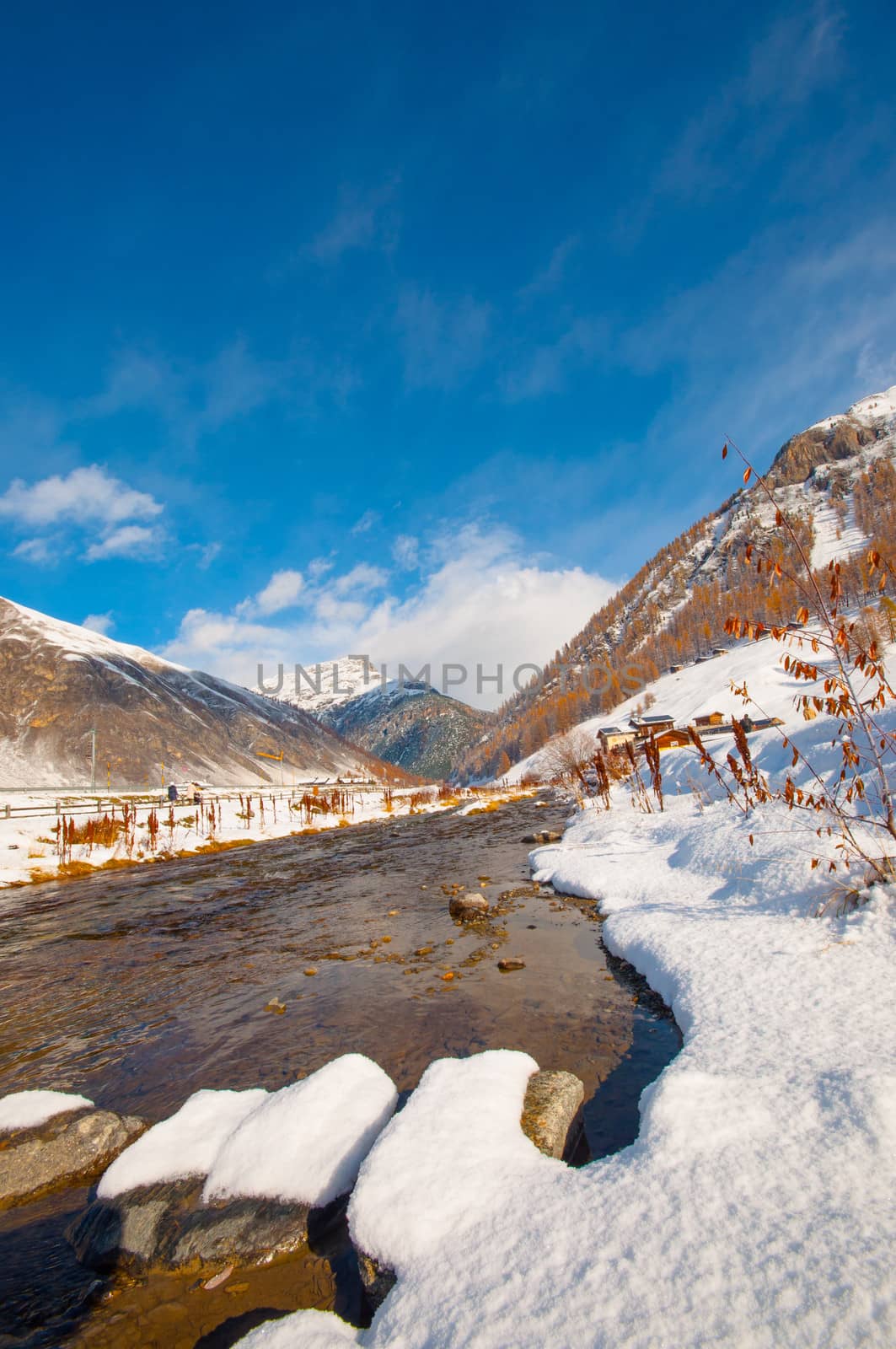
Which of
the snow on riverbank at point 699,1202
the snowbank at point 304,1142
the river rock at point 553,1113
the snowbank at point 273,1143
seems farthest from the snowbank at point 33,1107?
the river rock at point 553,1113

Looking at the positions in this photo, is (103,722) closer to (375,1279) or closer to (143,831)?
(143,831)

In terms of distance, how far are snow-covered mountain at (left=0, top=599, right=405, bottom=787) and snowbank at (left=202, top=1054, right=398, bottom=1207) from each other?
446 feet

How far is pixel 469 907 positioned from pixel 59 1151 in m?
9.92

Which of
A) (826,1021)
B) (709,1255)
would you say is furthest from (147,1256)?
(826,1021)

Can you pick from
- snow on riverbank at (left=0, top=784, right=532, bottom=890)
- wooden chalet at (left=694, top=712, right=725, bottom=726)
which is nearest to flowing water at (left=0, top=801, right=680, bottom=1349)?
snow on riverbank at (left=0, top=784, right=532, bottom=890)

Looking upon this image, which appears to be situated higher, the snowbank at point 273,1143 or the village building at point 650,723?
the village building at point 650,723

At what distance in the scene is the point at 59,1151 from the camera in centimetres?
555

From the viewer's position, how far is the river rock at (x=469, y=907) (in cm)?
1422

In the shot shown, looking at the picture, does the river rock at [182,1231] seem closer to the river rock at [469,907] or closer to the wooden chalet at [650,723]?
the river rock at [469,907]

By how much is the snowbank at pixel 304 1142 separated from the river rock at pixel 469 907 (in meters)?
9.18

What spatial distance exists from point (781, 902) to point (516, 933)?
571 cm

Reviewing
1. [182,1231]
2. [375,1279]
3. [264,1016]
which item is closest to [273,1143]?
[182,1231]

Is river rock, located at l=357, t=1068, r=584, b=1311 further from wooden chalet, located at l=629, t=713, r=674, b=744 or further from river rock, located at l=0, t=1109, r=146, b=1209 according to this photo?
wooden chalet, located at l=629, t=713, r=674, b=744

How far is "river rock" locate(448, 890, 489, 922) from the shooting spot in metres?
14.2
